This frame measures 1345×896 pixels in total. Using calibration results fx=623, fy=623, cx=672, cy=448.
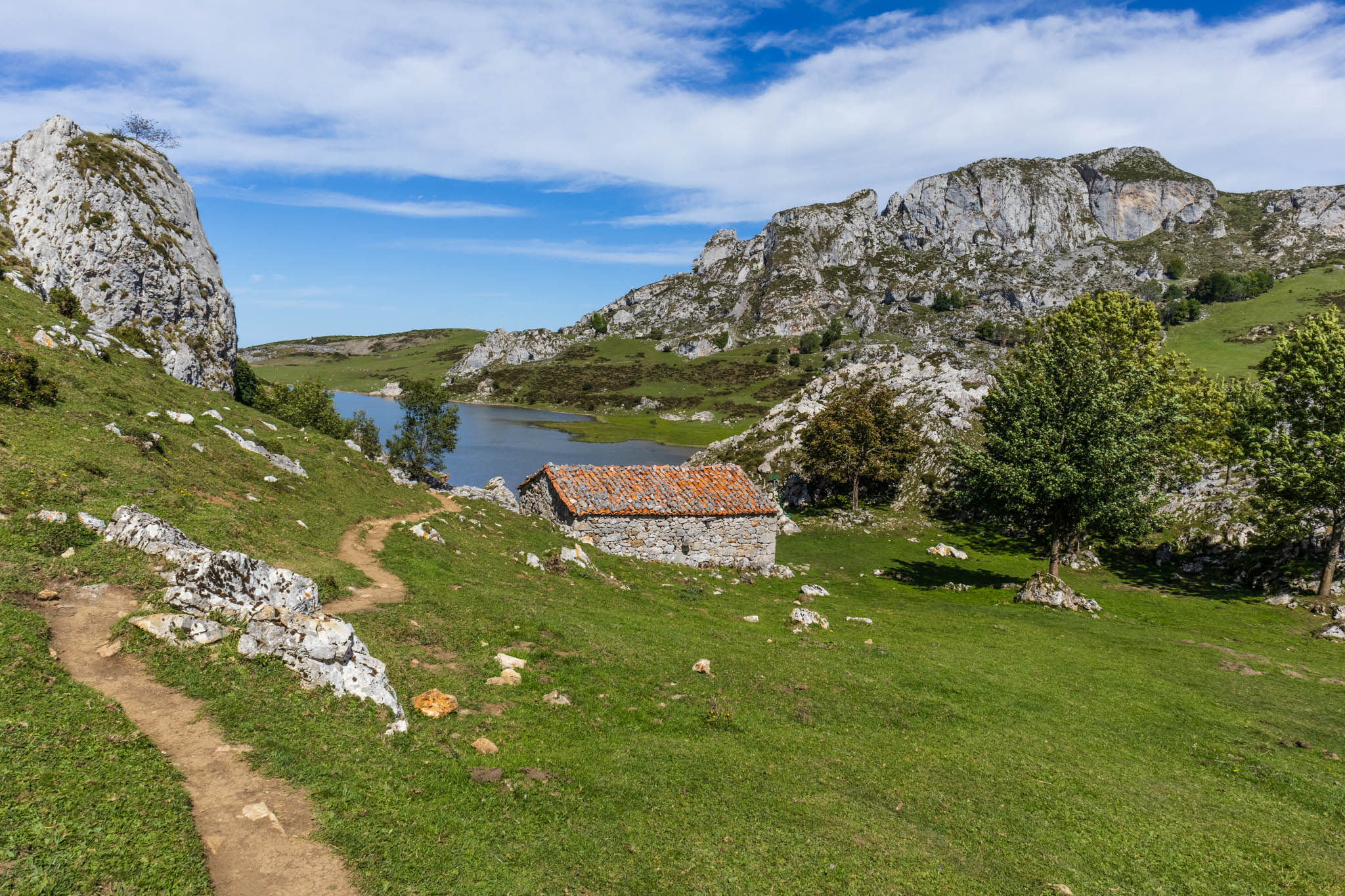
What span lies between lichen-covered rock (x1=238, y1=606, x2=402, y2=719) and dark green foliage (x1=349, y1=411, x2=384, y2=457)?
52.5 metres

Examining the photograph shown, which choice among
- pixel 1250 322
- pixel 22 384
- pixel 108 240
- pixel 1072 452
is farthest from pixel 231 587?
pixel 1250 322

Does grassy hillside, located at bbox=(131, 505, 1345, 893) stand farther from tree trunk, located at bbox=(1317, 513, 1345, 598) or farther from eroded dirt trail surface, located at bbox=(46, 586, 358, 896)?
tree trunk, located at bbox=(1317, 513, 1345, 598)

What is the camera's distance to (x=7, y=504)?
45.0 feet

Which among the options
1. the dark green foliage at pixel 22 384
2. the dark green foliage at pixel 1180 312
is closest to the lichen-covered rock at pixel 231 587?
the dark green foliage at pixel 22 384

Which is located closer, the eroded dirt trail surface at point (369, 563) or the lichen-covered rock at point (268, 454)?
the eroded dirt trail surface at point (369, 563)

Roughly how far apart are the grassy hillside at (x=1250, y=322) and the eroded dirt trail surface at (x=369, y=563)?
138 meters

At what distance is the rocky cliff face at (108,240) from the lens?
5262 centimetres

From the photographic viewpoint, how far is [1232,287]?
185625 mm

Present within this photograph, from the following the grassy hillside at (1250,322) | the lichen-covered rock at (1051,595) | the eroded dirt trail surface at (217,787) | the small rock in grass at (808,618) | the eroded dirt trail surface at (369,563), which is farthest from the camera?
the grassy hillside at (1250,322)

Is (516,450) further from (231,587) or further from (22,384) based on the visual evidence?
(231,587)

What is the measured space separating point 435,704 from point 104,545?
839cm

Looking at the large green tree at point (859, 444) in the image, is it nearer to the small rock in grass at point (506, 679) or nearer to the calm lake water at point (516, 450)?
the calm lake water at point (516, 450)

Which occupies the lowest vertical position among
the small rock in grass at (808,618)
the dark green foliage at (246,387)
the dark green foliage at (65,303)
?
the small rock in grass at (808,618)

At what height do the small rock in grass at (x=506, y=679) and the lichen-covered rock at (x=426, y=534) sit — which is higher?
the lichen-covered rock at (x=426, y=534)
